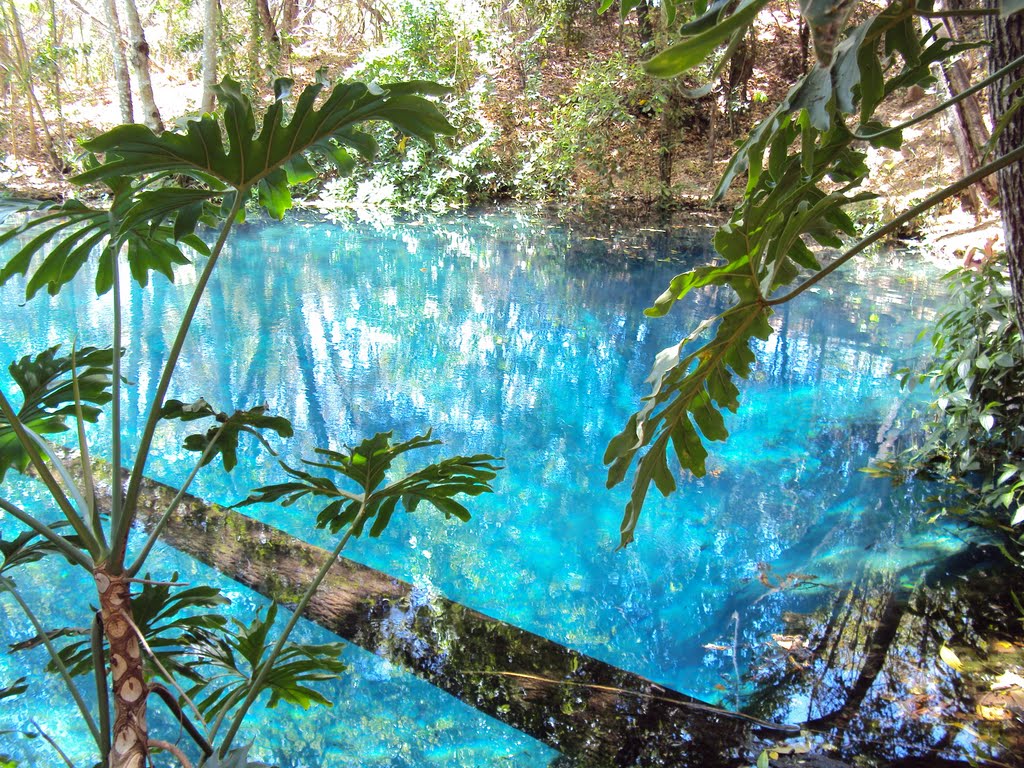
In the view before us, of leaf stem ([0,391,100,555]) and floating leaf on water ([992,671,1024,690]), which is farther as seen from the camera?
floating leaf on water ([992,671,1024,690])

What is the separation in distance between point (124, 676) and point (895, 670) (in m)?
1.70

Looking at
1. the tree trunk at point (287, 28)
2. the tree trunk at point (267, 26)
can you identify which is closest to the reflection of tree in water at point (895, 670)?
the tree trunk at point (267, 26)

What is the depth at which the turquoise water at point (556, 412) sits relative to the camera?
2.16 m

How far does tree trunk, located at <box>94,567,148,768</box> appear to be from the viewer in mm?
889

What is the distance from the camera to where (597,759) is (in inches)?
60.2

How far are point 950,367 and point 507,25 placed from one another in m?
9.31

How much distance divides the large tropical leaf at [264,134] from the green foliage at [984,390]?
6.97ft

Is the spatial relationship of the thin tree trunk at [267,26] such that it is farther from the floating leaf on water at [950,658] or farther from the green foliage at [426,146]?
the floating leaf on water at [950,658]

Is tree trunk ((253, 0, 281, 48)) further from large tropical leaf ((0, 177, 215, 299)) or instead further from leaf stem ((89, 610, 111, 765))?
leaf stem ((89, 610, 111, 765))

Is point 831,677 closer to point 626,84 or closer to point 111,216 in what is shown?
point 111,216

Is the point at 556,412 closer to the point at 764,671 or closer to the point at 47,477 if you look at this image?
the point at 764,671

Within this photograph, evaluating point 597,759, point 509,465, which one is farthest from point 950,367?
point 597,759

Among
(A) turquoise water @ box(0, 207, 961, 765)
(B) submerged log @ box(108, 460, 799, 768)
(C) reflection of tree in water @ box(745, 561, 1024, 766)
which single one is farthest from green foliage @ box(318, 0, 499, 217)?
(C) reflection of tree in water @ box(745, 561, 1024, 766)

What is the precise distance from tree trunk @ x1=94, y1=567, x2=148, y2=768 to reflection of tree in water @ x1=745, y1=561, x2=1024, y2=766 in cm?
131
